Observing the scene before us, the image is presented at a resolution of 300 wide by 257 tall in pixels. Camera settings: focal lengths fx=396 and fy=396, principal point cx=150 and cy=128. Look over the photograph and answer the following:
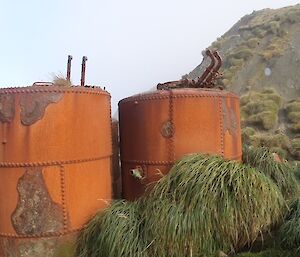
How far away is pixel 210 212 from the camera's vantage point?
448 cm

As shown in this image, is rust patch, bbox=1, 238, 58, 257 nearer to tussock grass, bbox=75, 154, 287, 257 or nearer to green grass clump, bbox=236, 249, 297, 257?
tussock grass, bbox=75, 154, 287, 257

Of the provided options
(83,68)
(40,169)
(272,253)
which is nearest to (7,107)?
(40,169)

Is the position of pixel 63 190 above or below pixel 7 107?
below

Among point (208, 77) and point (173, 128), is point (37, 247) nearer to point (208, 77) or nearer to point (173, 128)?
point (173, 128)

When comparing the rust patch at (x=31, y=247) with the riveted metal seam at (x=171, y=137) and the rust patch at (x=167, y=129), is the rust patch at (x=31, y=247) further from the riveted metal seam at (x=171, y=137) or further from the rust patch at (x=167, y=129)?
the rust patch at (x=167, y=129)

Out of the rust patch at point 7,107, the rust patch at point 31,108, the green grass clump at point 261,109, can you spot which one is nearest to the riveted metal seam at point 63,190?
the rust patch at point 31,108

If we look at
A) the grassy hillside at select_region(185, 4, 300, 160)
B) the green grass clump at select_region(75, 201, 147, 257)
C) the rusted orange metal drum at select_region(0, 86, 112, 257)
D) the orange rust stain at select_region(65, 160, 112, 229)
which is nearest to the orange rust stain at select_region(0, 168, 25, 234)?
the rusted orange metal drum at select_region(0, 86, 112, 257)

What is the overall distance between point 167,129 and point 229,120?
0.95 metres

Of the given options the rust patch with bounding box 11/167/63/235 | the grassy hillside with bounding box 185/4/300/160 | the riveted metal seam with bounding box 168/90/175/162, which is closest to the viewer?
the rust patch with bounding box 11/167/63/235

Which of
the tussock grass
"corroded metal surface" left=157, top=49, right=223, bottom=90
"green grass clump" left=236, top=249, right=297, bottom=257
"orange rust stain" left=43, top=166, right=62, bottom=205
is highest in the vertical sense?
"corroded metal surface" left=157, top=49, right=223, bottom=90

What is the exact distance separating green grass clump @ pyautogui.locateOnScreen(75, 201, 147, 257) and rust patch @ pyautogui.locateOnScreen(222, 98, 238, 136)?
167 centimetres

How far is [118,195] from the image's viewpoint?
6.13 metres

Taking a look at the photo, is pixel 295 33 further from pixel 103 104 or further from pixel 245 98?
pixel 103 104

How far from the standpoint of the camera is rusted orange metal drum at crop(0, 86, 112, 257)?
15.4 feet
